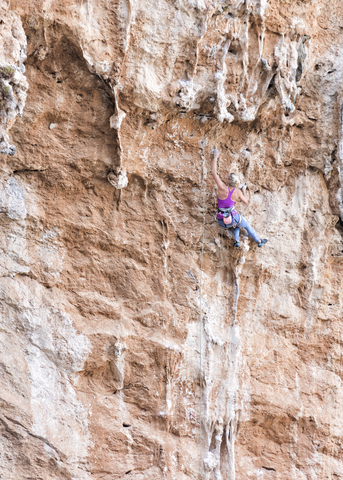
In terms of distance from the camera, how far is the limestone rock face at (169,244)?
525cm

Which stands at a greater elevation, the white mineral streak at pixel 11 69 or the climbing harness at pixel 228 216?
the white mineral streak at pixel 11 69

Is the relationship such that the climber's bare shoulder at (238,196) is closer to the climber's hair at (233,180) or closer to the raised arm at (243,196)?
the raised arm at (243,196)

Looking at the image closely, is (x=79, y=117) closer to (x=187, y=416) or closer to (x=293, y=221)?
(x=293, y=221)

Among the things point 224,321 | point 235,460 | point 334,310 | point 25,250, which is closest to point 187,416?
point 235,460

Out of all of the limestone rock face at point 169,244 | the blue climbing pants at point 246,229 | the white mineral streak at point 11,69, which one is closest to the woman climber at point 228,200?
the blue climbing pants at point 246,229

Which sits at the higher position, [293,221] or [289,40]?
[289,40]

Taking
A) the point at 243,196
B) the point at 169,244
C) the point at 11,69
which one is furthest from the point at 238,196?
the point at 11,69

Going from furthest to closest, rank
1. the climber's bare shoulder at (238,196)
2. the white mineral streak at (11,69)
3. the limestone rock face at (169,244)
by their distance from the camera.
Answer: the climber's bare shoulder at (238,196) < the limestone rock face at (169,244) < the white mineral streak at (11,69)

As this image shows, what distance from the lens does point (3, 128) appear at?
466 centimetres

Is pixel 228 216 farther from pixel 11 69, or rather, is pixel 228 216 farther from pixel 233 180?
pixel 11 69

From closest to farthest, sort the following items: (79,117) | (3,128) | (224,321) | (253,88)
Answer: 1. (3,128)
2. (79,117)
3. (253,88)
4. (224,321)

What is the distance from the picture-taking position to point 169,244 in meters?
6.16

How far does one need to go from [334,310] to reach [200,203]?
8.31 ft

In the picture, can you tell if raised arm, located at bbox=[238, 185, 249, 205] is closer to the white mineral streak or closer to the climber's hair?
the climber's hair
